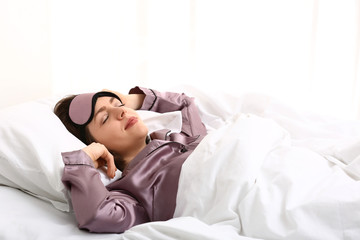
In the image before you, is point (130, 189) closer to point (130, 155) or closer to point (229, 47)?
point (130, 155)

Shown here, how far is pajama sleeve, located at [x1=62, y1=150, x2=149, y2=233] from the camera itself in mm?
1104

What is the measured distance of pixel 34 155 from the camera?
1.21m

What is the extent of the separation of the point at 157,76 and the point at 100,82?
1.21 feet

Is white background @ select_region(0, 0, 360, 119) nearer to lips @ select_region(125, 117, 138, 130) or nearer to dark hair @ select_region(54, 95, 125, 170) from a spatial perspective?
dark hair @ select_region(54, 95, 125, 170)

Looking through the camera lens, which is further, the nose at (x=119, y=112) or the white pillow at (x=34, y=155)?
the nose at (x=119, y=112)

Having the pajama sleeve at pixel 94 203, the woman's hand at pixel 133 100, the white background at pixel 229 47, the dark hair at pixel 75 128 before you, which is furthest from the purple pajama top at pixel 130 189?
the white background at pixel 229 47

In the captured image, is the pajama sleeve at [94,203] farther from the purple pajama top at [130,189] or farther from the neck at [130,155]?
the neck at [130,155]

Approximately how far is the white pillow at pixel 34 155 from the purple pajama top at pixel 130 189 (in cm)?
4

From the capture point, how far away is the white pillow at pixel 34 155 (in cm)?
120

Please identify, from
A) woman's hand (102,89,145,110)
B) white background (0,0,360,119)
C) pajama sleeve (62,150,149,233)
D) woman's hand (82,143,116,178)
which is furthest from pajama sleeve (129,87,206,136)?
white background (0,0,360,119)

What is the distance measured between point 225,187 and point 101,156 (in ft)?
1.31

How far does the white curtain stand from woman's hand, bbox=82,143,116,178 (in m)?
1.23

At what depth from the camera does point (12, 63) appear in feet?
6.54

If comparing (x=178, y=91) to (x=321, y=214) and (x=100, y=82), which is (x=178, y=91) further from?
(x=321, y=214)
